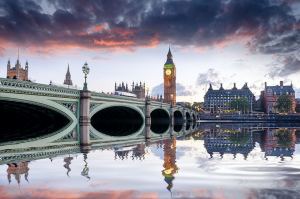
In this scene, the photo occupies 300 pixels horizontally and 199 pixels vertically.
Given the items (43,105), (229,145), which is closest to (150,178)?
(229,145)

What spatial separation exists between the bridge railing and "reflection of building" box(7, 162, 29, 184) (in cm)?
1432

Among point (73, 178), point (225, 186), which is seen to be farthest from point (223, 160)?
point (73, 178)

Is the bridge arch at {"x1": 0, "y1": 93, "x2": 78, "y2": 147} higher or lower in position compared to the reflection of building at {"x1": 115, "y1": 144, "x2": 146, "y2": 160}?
higher

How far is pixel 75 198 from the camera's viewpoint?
8109mm

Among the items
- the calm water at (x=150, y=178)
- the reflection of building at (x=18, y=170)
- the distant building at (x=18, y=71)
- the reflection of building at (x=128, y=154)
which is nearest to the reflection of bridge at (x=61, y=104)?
the reflection of building at (x=128, y=154)

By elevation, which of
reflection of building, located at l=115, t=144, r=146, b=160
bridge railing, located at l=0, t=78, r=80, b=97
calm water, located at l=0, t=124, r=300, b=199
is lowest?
calm water, located at l=0, t=124, r=300, b=199

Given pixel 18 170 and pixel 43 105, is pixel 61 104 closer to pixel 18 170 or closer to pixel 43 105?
pixel 43 105

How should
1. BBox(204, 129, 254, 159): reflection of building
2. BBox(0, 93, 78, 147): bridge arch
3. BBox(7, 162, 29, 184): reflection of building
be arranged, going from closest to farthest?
BBox(7, 162, 29, 184): reflection of building
BBox(204, 129, 254, 159): reflection of building
BBox(0, 93, 78, 147): bridge arch

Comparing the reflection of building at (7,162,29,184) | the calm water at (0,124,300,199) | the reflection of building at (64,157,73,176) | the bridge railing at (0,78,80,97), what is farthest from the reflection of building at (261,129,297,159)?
the bridge railing at (0,78,80,97)

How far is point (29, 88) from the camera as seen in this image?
1135 inches

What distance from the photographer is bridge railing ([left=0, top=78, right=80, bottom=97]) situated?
87.1 ft

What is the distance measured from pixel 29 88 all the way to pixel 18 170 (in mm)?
17739

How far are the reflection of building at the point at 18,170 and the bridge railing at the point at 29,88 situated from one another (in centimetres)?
1432

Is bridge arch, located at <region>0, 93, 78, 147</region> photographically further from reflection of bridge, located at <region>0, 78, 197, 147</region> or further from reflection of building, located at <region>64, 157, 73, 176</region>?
reflection of building, located at <region>64, 157, 73, 176</region>
